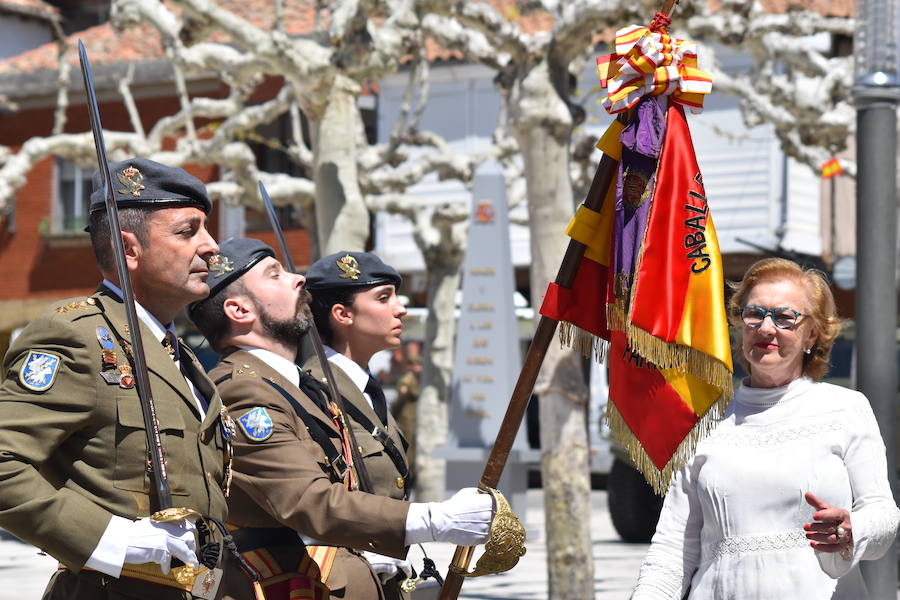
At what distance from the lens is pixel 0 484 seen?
3.05 meters

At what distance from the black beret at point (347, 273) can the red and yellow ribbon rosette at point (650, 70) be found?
1266mm

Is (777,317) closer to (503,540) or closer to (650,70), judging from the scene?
(650,70)

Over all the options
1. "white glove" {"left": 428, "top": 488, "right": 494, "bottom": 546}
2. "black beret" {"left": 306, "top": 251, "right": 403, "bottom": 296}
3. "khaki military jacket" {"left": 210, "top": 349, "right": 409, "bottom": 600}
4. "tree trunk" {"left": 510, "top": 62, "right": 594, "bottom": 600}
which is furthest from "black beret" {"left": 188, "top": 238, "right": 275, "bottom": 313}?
"tree trunk" {"left": 510, "top": 62, "right": 594, "bottom": 600}

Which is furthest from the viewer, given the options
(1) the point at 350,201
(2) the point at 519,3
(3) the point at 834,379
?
(3) the point at 834,379

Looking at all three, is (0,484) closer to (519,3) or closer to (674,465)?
(674,465)

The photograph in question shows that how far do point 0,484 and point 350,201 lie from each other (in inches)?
319

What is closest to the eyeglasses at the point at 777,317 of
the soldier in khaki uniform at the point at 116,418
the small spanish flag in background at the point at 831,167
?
the soldier in khaki uniform at the point at 116,418

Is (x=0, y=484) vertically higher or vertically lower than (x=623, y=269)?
lower

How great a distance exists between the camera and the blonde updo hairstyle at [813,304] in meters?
4.21

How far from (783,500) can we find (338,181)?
745cm

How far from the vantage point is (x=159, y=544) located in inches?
124

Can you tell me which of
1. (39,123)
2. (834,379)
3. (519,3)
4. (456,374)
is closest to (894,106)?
(519,3)

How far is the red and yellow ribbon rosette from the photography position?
4.02 metres

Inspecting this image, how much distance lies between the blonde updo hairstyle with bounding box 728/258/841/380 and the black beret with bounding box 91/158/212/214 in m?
1.64
